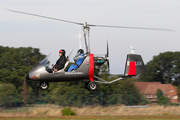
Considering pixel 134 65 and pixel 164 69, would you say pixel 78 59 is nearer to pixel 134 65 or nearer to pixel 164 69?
pixel 134 65

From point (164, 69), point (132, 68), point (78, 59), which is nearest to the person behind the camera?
point (78, 59)

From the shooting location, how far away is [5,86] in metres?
48.1

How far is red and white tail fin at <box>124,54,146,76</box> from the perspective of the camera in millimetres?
15300

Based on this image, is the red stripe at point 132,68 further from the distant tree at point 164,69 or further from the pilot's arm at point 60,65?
the distant tree at point 164,69

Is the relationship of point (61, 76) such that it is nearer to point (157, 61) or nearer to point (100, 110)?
point (100, 110)

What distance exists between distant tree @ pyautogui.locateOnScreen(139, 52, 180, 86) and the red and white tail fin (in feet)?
187

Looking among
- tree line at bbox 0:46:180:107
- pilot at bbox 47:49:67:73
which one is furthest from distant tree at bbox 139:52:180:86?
pilot at bbox 47:49:67:73

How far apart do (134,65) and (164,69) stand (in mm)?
59736

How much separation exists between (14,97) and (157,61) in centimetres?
4740

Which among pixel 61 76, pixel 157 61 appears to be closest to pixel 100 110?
pixel 61 76

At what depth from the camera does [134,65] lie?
15.4 m

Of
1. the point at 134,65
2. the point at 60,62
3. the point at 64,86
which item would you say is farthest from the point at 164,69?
the point at 60,62

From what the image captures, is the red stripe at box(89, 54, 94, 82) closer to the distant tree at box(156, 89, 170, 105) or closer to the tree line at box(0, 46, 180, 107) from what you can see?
the tree line at box(0, 46, 180, 107)

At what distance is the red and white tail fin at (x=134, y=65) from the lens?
50.2ft
